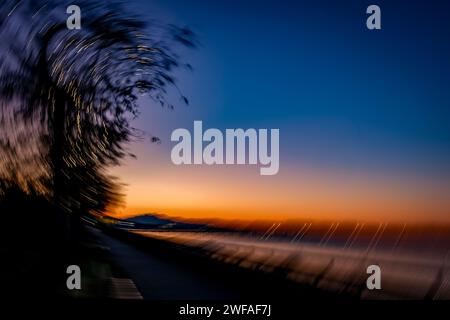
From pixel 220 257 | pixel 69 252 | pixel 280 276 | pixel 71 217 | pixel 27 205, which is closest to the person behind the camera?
pixel 69 252

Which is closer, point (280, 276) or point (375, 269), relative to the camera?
point (375, 269)

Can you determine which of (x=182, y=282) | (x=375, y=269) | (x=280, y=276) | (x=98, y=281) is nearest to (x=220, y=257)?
(x=182, y=282)

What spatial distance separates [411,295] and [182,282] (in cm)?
676

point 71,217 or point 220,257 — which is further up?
point 71,217

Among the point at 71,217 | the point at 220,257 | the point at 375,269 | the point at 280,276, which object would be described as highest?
the point at 71,217

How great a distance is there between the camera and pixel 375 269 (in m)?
6.60

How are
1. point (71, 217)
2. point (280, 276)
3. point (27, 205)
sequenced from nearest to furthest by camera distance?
point (71, 217) < point (280, 276) < point (27, 205)
